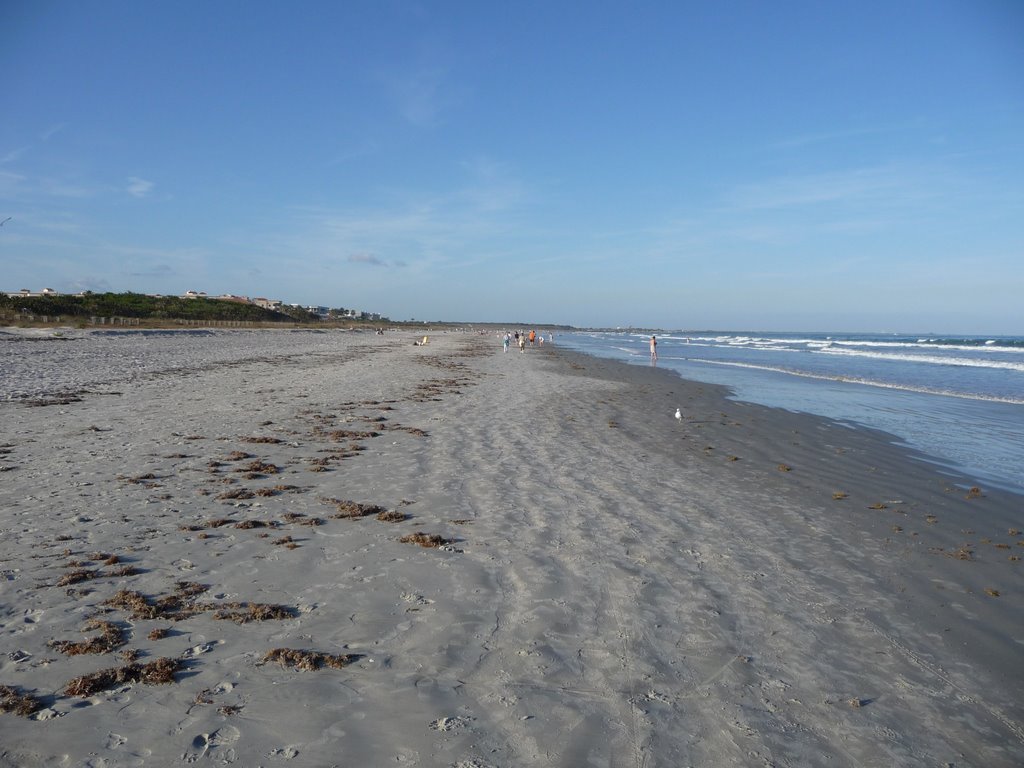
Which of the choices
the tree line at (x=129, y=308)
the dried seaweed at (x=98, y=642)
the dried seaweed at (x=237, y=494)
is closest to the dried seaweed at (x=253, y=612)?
the dried seaweed at (x=98, y=642)

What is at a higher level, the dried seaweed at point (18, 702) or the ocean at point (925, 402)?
the dried seaweed at point (18, 702)

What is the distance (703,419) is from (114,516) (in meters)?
12.3

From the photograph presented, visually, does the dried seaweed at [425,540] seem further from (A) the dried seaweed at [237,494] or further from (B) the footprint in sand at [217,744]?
(B) the footprint in sand at [217,744]

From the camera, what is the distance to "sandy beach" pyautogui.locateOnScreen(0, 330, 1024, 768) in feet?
10.6

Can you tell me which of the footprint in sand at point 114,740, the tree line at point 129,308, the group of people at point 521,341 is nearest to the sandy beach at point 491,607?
the footprint in sand at point 114,740

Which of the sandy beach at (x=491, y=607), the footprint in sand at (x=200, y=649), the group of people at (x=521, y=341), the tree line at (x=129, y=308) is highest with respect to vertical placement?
the tree line at (x=129, y=308)

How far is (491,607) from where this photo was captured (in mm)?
4703

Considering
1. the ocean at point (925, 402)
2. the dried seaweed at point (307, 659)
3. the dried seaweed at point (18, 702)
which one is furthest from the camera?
the ocean at point (925, 402)

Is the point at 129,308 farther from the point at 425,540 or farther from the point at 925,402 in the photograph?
the point at 425,540

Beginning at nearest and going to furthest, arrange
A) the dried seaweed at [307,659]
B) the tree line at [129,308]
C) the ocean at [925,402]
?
the dried seaweed at [307,659]
the ocean at [925,402]
the tree line at [129,308]

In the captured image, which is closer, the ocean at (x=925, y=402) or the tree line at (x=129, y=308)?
the ocean at (x=925, y=402)

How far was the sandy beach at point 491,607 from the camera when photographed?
10.6 feet

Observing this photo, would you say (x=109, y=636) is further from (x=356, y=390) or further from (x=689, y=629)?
(x=356, y=390)

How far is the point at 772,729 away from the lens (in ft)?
11.2
